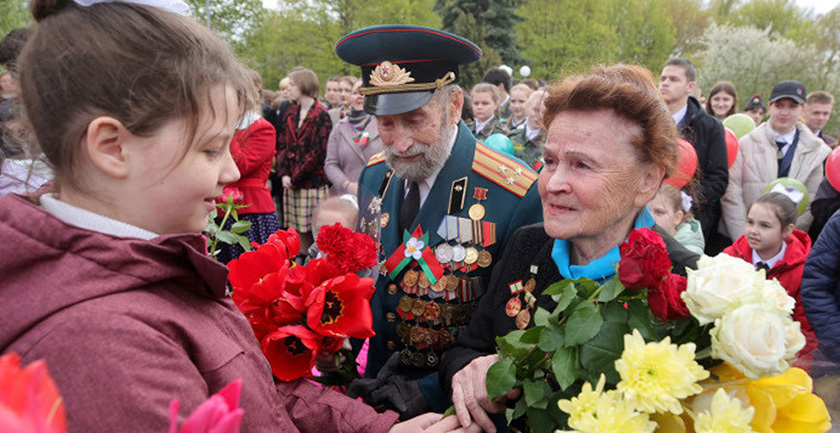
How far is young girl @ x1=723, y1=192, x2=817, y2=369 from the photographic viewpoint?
12.7 feet

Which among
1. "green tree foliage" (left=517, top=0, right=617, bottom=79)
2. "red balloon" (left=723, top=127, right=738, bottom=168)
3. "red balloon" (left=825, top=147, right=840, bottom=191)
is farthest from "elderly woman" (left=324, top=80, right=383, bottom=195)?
"green tree foliage" (left=517, top=0, right=617, bottom=79)

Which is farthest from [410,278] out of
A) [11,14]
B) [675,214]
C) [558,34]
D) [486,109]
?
[558,34]

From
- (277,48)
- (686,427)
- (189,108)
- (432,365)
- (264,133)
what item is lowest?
(277,48)

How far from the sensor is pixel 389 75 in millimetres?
2629

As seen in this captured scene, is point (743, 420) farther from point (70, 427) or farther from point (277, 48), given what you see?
point (277, 48)

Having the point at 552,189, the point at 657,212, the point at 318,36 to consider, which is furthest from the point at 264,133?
the point at 318,36

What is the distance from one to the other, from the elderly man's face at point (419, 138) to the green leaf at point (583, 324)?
1.41m

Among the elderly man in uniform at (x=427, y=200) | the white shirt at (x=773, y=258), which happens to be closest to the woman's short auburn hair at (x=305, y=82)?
the elderly man in uniform at (x=427, y=200)

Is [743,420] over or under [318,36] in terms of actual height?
over

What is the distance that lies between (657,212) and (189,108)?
3.37m

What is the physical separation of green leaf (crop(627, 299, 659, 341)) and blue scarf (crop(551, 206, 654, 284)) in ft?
1.71

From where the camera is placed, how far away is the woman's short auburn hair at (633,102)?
1.78 m

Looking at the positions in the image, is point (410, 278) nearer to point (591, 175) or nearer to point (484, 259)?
point (484, 259)

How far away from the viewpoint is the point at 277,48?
27.0 m
